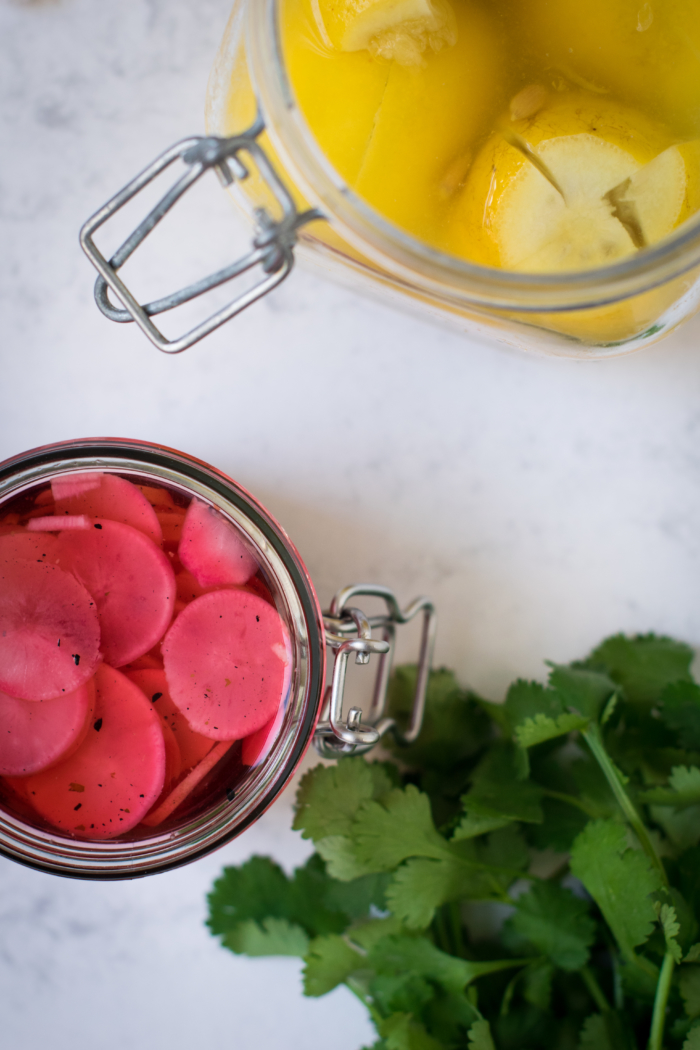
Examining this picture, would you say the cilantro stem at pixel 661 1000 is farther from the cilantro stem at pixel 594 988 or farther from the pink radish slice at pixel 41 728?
the pink radish slice at pixel 41 728

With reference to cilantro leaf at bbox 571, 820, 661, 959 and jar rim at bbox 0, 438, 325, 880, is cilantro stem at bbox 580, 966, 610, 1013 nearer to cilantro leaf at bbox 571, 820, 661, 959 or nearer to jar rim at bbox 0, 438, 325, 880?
cilantro leaf at bbox 571, 820, 661, 959

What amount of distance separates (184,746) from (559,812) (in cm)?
32

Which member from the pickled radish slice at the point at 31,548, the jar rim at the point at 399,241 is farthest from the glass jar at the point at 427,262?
the pickled radish slice at the point at 31,548

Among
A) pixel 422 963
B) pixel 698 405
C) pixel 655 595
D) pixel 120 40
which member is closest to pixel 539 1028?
pixel 422 963

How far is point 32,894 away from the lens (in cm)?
→ 60

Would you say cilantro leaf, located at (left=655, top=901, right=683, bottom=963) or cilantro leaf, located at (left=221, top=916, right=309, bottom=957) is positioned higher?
cilantro leaf, located at (left=221, top=916, right=309, bottom=957)

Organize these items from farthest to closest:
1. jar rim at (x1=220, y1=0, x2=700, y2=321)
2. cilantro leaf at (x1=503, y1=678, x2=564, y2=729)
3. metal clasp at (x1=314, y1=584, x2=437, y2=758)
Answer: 1. cilantro leaf at (x1=503, y1=678, x2=564, y2=729)
2. metal clasp at (x1=314, y1=584, x2=437, y2=758)
3. jar rim at (x1=220, y1=0, x2=700, y2=321)

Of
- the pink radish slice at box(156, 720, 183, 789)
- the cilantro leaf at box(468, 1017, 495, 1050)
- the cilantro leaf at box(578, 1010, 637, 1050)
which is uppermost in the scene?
the pink radish slice at box(156, 720, 183, 789)

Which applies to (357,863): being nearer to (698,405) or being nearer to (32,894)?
(32,894)

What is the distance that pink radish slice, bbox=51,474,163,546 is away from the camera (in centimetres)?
41

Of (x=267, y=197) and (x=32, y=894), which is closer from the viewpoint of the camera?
(x=267, y=197)

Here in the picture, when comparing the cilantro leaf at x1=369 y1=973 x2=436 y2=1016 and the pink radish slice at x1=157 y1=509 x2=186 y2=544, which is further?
the cilantro leaf at x1=369 y1=973 x2=436 y2=1016

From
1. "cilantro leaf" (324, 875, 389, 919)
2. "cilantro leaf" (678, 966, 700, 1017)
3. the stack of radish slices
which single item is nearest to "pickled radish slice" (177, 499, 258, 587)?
the stack of radish slices

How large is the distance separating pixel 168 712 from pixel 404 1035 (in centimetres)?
30
